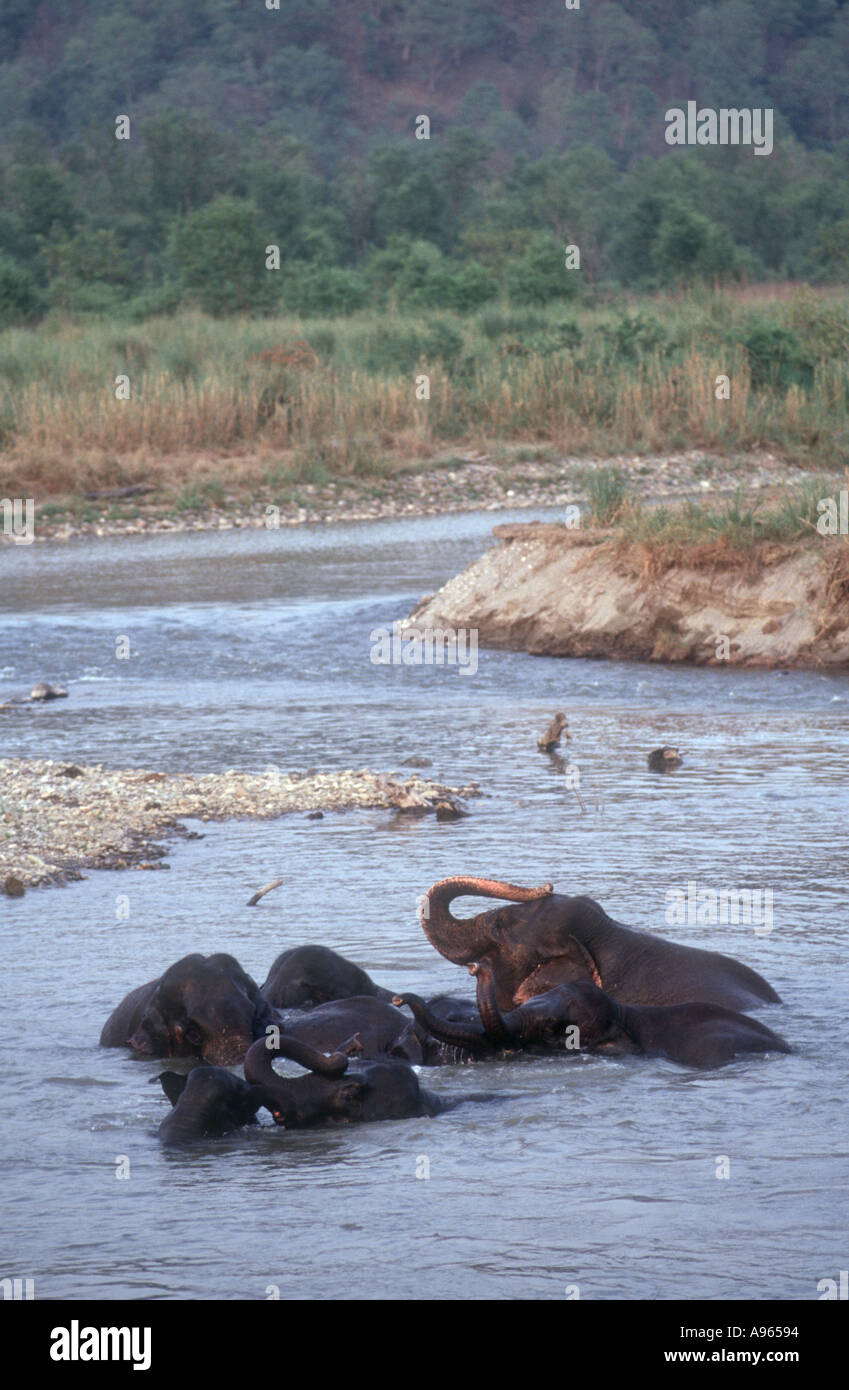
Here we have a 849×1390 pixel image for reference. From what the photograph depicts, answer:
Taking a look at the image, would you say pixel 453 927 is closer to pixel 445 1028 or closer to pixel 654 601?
pixel 445 1028

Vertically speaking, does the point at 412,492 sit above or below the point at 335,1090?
above

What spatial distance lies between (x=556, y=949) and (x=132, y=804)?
3.43 m

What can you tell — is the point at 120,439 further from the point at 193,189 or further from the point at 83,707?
the point at 193,189

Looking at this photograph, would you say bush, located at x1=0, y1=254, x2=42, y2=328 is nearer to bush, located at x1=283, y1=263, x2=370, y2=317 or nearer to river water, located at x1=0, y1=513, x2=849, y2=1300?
bush, located at x1=283, y1=263, x2=370, y2=317

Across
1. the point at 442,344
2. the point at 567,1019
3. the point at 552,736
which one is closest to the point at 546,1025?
the point at 567,1019

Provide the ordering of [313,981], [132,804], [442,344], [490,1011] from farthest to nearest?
[442,344] < [132,804] < [313,981] < [490,1011]

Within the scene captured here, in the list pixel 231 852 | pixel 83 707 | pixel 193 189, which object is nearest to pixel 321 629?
pixel 83 707

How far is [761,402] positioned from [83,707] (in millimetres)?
16784

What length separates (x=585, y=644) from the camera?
1388 cm

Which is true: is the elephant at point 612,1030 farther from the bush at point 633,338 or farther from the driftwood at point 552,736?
the bush at point 633,338

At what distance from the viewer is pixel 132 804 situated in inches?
343

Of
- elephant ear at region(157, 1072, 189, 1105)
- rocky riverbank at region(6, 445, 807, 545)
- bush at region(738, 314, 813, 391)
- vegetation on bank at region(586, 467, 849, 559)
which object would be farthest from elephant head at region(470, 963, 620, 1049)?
bush at region(738, 314, 813, 391)

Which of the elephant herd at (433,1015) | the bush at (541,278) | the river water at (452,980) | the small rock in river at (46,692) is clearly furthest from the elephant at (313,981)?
the bush at (541,278)
